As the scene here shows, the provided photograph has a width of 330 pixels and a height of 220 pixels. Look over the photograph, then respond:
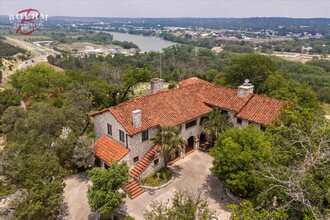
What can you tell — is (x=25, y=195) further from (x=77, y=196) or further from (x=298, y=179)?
(x=298, y=179)

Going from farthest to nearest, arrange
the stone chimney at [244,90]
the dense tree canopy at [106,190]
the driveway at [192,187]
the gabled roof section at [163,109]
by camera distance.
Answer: the stone chimney at [244,90], the gabled roof section at [163,109], the driveway at [192,187], the dense tree canopy at [106,190]

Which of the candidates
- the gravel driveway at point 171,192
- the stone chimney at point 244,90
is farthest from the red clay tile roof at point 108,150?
the stone chimney at point 244,90

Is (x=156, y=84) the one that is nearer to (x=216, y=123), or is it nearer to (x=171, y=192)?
(x=216, y=123)

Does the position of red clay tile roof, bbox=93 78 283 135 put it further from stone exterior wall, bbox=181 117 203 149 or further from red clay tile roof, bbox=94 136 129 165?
red clay tile roof, bbox=94 136 129 165

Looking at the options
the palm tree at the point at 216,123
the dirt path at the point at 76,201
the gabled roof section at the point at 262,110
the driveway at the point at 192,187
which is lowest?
the dirt path at the point at 76,201

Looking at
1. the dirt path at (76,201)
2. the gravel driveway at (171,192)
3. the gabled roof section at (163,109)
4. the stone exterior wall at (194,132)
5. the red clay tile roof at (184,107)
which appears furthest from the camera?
the stone exterior wall at (194,132)

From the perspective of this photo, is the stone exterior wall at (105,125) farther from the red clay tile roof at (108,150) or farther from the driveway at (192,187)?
the driveway at (192,187)
